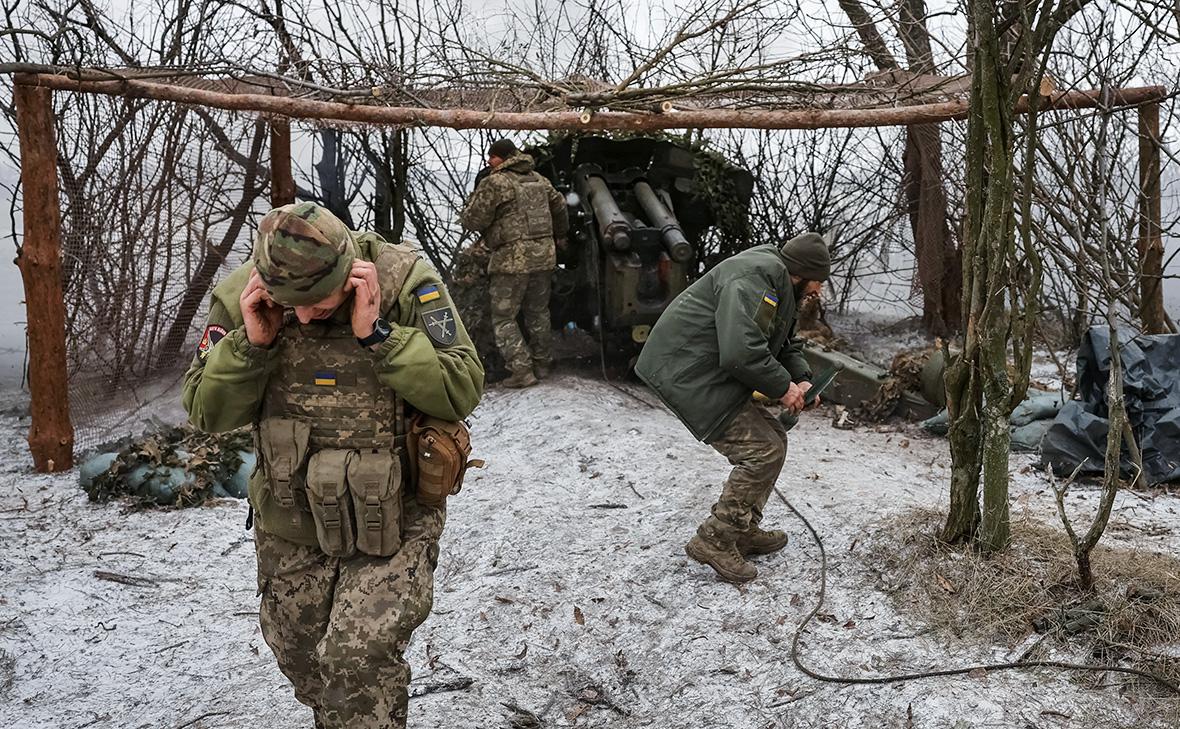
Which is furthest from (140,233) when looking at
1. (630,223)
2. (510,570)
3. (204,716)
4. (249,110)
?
(204,716)

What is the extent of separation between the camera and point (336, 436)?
2982 millimetres

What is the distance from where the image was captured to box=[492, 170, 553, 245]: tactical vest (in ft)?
25.6

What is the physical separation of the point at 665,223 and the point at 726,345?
3.77m

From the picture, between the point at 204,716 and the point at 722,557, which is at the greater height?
the point at 722,557

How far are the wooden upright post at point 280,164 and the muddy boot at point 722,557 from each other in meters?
4.18

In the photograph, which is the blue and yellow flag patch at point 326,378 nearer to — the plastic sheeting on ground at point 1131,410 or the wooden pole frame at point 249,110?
the wooden pole frame at point 249,110

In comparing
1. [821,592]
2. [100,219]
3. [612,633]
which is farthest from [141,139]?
[821,592]

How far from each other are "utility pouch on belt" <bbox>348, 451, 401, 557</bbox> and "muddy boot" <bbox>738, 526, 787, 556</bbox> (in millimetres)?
2180

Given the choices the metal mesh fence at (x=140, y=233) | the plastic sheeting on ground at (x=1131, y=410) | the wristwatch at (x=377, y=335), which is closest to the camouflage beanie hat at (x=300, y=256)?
the wristwatch at (x=377, y=335)

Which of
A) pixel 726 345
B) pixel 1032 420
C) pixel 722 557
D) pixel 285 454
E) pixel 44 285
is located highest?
pixel 44 285

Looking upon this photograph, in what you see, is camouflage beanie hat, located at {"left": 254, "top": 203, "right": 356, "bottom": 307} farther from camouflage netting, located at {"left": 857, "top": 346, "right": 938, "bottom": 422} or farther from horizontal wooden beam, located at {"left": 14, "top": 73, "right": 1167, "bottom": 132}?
camouflage netting, located at {"left": 857, "top": 346, "right": 938, "bottom": 422}

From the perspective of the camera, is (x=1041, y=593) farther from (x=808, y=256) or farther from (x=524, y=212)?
(x=524, y=212)

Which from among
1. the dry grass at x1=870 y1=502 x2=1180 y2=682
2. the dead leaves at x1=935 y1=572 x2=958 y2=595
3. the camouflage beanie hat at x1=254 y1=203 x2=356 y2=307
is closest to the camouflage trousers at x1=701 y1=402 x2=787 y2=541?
the dry grass at x1=870 y1=502 x2=1180 y2=682

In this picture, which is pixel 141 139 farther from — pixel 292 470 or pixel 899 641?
pixel 899 641
